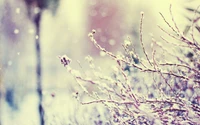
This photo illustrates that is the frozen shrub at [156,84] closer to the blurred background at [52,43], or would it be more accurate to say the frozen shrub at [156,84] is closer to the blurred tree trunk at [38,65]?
the blurred background at [52,43]

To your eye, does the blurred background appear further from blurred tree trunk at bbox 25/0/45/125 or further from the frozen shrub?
the frozen shrub

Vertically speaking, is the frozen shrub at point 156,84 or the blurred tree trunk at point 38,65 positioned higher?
the blurred tree trunk at point 38,65

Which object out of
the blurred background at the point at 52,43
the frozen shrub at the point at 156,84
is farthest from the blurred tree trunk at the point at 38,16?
the frozen shrub at the point at 156,84

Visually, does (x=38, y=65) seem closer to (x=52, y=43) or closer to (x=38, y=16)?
(x=52, y=43)

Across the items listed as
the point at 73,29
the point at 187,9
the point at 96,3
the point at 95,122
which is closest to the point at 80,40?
the point at 73,29

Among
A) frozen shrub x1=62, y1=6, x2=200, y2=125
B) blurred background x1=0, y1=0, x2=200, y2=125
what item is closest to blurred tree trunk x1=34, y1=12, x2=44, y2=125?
blurred background x1=0, y1=0, x2=200, y2=125
